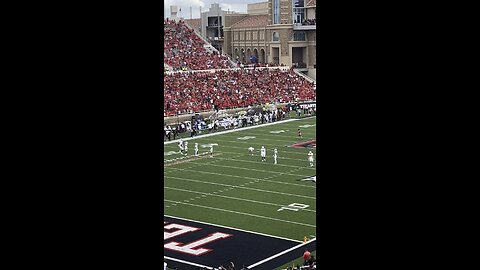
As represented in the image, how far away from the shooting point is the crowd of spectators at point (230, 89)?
92.2 ft

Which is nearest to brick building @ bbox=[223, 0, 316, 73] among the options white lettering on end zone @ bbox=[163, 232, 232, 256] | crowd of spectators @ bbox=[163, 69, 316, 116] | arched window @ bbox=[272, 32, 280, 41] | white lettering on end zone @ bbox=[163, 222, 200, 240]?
arched window @ bbox=[272, 32, 280, 41]

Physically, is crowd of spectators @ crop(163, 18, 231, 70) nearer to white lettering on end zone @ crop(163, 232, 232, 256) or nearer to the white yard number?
the white yard number

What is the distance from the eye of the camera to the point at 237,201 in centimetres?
1348

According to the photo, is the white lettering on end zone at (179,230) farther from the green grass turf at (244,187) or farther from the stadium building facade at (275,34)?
the stadium building facade at (275,34)

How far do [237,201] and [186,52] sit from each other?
24412mm

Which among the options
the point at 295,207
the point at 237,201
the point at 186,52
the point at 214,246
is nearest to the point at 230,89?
the point at 186,52

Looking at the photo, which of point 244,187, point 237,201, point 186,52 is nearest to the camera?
point 237,201

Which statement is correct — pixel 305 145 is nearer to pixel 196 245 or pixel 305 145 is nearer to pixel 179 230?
pixel 179 230

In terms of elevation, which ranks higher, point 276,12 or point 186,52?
point 276,12
